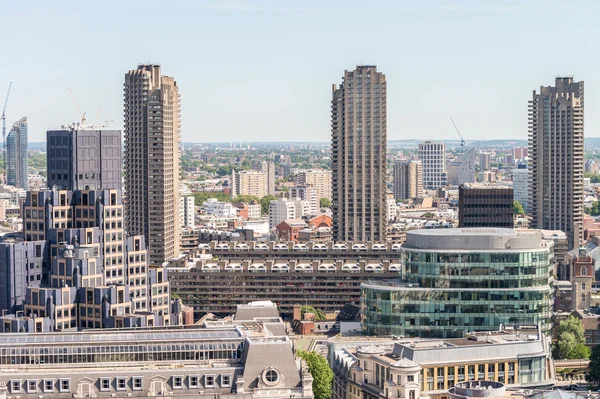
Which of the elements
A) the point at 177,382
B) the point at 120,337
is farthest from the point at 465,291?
the point at 177,382

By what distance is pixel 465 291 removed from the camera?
187750 millimetres

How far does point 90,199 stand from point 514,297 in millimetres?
58801

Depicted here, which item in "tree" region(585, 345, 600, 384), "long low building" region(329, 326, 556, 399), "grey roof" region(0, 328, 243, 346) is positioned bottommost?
"tree" region(585, 345, 600, 384)

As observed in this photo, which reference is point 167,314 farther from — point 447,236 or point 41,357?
point 41,357

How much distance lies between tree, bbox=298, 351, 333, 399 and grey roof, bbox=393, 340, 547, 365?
8.63 meters

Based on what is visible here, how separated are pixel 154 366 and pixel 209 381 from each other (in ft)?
21.6

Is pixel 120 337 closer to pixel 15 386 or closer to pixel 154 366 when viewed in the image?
pixel 154 366

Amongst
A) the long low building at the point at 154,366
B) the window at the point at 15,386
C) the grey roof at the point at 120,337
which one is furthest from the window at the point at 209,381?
the window at the point at 15,386

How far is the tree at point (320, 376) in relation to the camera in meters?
161

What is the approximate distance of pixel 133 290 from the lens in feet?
632

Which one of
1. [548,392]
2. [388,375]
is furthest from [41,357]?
[548,392]

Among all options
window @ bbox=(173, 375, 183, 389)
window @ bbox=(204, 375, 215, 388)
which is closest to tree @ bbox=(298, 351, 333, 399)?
window @ bbox=(204, 375, 215, 388)

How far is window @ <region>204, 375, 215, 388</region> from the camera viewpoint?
452 feet

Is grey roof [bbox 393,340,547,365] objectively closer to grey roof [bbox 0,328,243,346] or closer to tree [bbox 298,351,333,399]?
tree [bbox 298,351,333,399]
